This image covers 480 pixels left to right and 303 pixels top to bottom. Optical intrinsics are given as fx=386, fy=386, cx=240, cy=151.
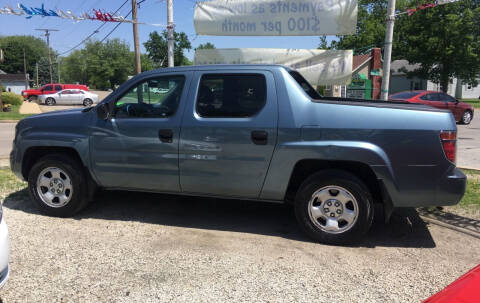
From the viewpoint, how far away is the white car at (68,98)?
31891mm

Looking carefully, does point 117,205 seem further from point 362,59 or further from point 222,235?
point 362,59

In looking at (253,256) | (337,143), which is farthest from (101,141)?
(337,143)

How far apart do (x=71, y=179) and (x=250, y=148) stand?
228cm

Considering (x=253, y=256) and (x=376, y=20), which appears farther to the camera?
(x=376, y=20)

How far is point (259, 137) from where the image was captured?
3988mm

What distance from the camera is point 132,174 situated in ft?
14.7

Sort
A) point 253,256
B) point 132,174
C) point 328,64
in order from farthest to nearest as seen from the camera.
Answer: point 328,64 < point 132,174 < point 253,256

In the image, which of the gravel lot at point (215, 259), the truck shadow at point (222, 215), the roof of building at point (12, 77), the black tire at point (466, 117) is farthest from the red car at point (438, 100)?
the roof of building at point (12, 77)

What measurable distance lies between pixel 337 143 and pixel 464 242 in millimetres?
1843

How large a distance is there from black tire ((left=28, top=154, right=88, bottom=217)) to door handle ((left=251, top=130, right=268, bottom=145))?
7.29 ft

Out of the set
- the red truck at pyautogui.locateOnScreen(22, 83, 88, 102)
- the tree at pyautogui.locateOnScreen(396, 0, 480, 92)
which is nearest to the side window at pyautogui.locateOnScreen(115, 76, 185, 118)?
the tree at pyautogui.locateOnScreen(396, 0, 480, 92)

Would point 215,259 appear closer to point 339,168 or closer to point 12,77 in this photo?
point 339,168

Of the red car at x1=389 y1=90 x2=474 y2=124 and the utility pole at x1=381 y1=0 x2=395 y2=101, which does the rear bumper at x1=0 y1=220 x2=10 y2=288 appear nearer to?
the utility pole at x1=381 y1=0 x2=395 y2=101

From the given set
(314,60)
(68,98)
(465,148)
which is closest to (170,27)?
(314,60)
